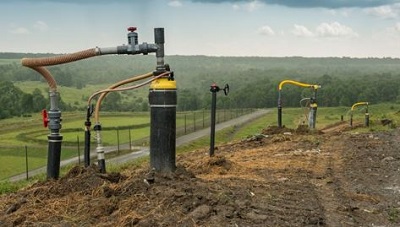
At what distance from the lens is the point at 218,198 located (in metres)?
5.93

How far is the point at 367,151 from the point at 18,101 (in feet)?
323

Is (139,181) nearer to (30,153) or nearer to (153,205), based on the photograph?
(153,205)

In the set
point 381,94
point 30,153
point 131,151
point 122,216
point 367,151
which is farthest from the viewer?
point 381,94

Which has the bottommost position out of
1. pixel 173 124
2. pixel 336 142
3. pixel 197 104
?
pixel 197 104

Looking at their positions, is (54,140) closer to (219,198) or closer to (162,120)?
(162,120)

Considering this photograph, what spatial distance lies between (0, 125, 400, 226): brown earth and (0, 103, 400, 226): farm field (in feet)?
0.03

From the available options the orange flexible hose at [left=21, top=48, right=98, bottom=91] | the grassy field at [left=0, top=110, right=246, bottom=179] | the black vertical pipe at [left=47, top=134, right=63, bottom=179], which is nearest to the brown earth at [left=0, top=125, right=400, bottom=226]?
the black vertical pipe at [left=47, top=134, right=63, bottom=179]

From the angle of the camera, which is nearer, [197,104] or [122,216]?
[122,216]

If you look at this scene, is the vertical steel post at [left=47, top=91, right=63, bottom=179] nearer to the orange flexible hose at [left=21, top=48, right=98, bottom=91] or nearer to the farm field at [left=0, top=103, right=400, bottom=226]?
the orange flexible hose at [left=21, top=48, right=98, bottom=91]

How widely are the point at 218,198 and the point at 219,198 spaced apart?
12mm

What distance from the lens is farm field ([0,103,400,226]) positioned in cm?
554

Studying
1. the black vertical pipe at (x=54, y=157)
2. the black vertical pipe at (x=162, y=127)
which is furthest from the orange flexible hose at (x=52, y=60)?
the black vertical pipe at (x=162, y=127)

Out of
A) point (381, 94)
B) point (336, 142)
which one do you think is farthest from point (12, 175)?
point (381, 94)

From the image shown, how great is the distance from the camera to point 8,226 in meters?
5.59
